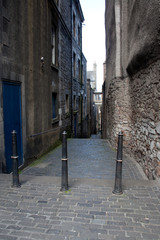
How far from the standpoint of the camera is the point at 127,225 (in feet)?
8.27

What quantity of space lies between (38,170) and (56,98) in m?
4.69

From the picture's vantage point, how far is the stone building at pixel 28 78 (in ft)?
15.4

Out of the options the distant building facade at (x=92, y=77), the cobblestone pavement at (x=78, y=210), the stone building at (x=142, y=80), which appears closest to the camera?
the cobblestone pavement at (x=78, y=210)

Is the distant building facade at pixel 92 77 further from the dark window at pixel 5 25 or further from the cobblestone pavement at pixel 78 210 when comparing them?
the cobblestone pavement at pixel 78 210

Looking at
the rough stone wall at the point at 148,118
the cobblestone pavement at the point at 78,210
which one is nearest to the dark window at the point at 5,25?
the cobblestone pavement at the point at 78,210

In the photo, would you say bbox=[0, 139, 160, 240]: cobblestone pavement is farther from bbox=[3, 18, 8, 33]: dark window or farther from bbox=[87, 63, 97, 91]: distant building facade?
bbox=[87, 63, 97, 91]: distant building facade

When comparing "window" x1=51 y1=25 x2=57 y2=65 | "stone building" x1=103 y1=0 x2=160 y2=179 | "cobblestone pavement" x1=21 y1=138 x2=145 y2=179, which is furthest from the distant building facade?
"cobblestone pavement" x1=21 y1=138 x2=145 y2=179

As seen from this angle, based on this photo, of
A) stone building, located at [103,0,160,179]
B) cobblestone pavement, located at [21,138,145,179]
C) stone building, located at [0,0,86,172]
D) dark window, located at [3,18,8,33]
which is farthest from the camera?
cobblestone pavement, located at [21,138,145,179]

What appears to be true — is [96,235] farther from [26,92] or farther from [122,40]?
[122,40]

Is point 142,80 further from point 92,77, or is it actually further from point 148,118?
point 92,77

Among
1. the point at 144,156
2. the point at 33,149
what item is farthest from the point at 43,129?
the point at 144,156

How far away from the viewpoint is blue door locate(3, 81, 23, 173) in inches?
186

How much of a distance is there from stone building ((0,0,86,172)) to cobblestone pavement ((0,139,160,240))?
1495mm

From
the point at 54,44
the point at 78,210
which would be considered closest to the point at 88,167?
the point at 78,210
